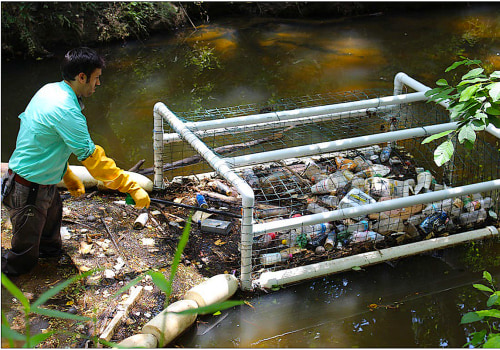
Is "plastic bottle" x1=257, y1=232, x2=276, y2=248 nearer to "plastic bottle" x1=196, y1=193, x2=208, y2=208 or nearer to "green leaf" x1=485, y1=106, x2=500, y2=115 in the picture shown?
"plastic bottle" x1=196, y1=193, x2=208, y2=208

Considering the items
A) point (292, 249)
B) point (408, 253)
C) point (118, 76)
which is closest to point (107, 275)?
point (292, 249)

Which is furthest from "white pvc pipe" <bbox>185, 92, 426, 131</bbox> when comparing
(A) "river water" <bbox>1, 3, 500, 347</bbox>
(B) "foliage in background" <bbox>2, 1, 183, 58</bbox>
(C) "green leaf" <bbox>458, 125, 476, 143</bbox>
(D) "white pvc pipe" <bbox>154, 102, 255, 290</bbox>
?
(B) "foliage in background" <bbox>2, 1, 183, 58</bbox>

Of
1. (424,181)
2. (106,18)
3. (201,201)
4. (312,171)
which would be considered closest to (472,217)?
(424,181)

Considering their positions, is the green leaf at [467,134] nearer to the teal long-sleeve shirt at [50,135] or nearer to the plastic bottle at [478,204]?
the plastic bottle at [478,204]

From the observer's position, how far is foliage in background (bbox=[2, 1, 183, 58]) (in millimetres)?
9625

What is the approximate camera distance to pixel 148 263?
4266mm

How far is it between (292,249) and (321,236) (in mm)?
275

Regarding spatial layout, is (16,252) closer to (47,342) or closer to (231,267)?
(47,342)

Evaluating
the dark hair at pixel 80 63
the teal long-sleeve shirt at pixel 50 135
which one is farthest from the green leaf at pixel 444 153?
the dark hair at pixel 80 63

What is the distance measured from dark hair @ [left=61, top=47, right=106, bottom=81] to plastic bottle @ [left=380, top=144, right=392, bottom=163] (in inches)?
124

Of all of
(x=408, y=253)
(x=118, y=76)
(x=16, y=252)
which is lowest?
(x=408, y=253)

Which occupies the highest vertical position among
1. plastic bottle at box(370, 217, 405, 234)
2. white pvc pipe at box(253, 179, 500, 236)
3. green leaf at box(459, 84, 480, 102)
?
green leaf at box(459, 84, 480, 102)

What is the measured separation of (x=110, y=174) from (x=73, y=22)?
7.34 m

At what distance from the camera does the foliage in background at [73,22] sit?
962 cm
